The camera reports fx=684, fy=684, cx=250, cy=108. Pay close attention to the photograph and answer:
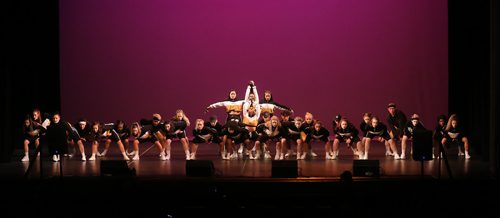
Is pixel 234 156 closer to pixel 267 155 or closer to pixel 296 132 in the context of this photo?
pixel 267 155

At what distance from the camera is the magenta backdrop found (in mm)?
17484

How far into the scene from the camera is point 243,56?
A: 17.9 m

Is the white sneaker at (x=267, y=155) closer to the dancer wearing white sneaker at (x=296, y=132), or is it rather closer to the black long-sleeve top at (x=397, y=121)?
the dancer wearing white sneaker at (x=296, y=132)

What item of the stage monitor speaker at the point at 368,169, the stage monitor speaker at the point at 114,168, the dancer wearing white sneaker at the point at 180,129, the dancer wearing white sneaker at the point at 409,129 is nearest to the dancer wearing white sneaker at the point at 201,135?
the dancer wearing white sneaker at the point at 180,129

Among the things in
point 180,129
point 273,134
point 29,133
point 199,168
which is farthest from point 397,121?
point 29,133

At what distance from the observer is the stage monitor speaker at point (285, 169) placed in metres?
10.7

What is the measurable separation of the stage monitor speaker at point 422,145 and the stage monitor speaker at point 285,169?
1854mm

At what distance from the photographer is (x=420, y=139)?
10242mm

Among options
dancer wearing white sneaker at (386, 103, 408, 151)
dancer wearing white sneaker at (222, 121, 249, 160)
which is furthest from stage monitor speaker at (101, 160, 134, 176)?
dancer wearing white sneaker at (386, 103, 408, 151)

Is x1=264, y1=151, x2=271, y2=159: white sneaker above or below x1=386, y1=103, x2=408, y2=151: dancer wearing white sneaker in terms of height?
below

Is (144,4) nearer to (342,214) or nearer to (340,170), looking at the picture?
(340,170)

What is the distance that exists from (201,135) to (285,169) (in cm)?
415

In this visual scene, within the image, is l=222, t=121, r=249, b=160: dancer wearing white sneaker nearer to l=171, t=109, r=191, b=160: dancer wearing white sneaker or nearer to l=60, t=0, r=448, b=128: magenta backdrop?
l=171, t=109, r=191, b=160: dancer wearing white sneaker

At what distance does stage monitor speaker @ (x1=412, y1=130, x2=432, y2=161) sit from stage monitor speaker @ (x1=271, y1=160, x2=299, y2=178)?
185cm
